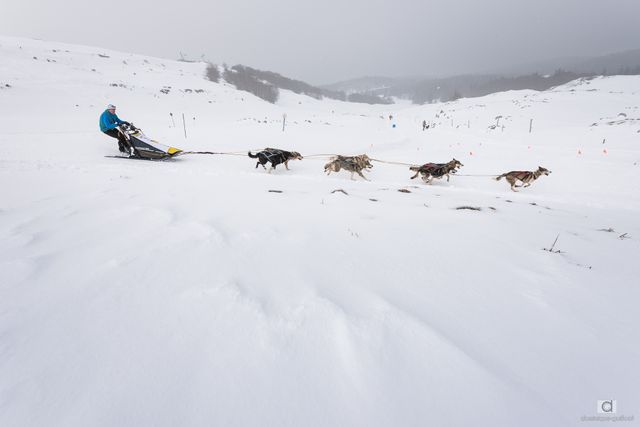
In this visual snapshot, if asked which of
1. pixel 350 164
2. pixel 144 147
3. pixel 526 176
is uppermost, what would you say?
pixel 144 147

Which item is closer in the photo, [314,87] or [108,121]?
[108,121]

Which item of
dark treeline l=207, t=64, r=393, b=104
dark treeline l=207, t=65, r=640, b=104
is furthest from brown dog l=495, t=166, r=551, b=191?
dark treeline l=207, t=65, r=640, b=104

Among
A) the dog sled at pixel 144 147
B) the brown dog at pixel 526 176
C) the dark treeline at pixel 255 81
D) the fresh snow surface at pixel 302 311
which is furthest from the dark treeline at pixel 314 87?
the fresh snow surface at pixel 302 311

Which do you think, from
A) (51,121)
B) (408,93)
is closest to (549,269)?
(51,121)

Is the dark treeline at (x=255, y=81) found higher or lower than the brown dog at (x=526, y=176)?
higher

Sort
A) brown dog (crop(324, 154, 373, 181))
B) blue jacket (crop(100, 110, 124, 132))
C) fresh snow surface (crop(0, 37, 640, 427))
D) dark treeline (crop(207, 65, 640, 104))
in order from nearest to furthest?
1. fresh snow surface (crop(0, 37, 640, 427))
2. brown dog (crop(324, 154, 373, 181))
3. blue jacket (crop(100, 110, 124, 132))
4. dark treeline (crop(207, 65, 640, 104))

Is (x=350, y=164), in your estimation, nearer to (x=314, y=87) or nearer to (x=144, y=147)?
(x=144, y=147)

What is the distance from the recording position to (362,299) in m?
1.98

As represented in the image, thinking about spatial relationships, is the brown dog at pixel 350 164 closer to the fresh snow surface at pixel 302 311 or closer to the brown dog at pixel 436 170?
the brown dog at pixel 436 170

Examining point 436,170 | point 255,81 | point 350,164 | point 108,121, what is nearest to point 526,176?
point 436,170

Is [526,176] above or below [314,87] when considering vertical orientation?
below

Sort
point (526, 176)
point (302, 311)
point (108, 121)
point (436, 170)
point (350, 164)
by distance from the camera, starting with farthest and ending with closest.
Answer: point (108, 121)
point (350, 164)
point (436, 170)
point (526, 176)
point (302, 311)

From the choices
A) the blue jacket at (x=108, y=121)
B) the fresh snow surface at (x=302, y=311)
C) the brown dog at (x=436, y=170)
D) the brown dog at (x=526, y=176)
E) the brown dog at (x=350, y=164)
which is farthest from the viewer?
the blue jacket at (x=108, y=121)

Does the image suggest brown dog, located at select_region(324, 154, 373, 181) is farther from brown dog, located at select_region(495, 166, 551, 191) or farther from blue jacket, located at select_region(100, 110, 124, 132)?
blue jacket, located at select_region(100, 110, 124, 132)
